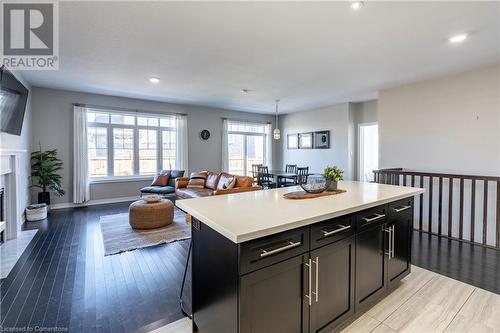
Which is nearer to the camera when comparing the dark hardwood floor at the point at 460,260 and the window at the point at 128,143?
the dark hardwood floor at the point at 460,260

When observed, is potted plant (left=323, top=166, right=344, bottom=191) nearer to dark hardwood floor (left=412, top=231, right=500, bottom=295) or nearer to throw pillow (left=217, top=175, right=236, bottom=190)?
dark hardwood floor (left=412, top=231, right=500, bottom=295)

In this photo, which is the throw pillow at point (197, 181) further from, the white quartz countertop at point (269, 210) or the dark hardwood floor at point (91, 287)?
the white quartz countertop at point (269, 210)

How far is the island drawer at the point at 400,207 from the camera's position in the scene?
2.10m

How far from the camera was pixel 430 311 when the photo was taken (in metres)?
1.95

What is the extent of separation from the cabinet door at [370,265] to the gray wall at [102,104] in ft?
A: 19.7

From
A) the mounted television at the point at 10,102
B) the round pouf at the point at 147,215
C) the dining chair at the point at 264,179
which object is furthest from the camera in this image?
the dining chair at the point at 264,179

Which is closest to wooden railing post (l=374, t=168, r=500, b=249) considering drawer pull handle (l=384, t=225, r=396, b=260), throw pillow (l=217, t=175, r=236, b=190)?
drawer pull handle (l=384, t=225, r=396, b=260)

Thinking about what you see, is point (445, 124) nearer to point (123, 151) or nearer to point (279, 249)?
point (279, 249)

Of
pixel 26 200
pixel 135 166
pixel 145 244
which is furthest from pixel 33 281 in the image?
pixel 135 166

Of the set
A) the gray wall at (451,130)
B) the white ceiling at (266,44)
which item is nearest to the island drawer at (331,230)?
the white ceiling at (266,44)

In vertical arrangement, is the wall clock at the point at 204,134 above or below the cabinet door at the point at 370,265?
above

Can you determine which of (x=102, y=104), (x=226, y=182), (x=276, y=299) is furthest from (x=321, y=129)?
(x=276, y=299)

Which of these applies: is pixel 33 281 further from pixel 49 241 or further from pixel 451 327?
pixel 451 327

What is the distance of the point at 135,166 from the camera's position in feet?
21.1
